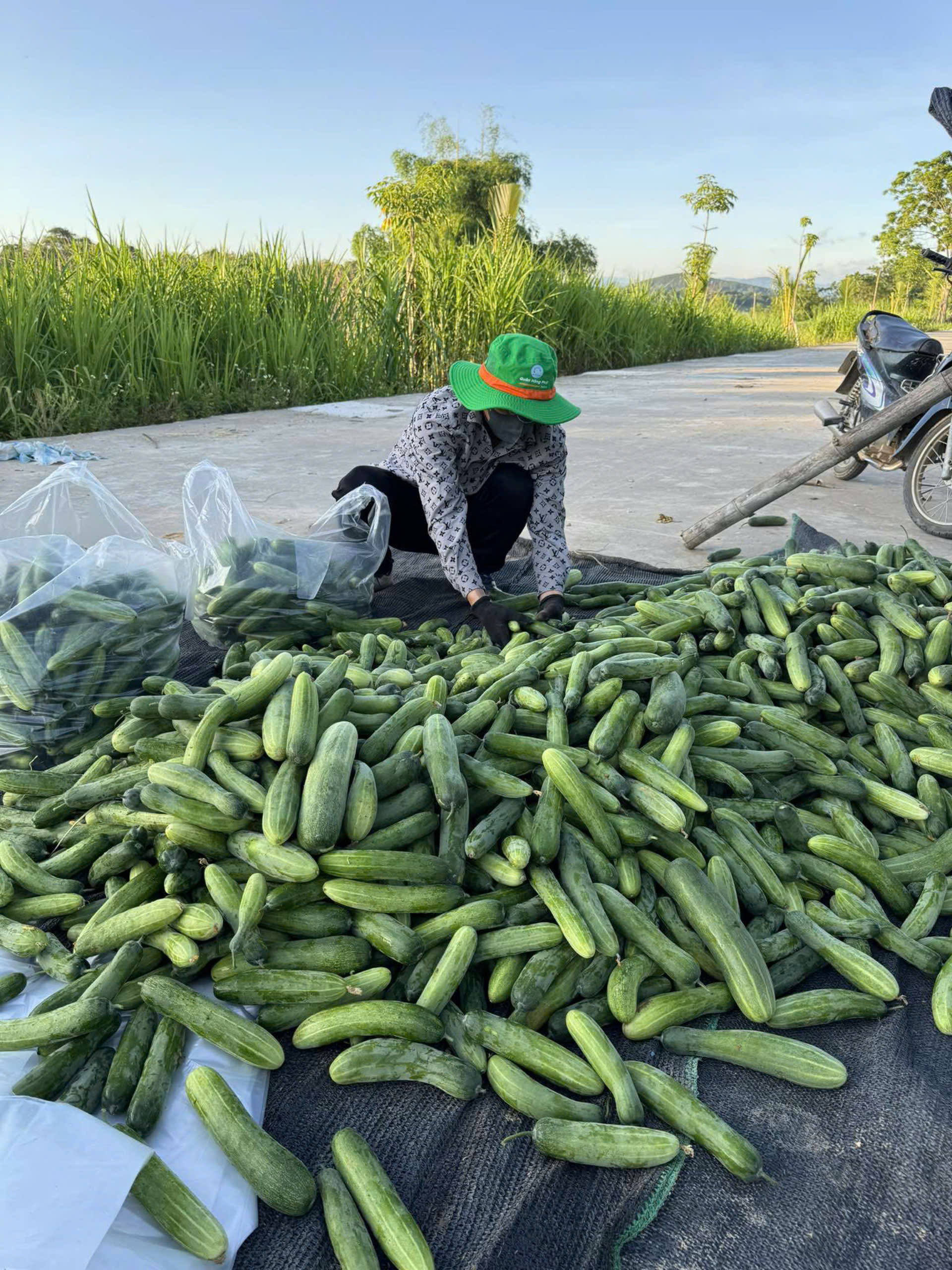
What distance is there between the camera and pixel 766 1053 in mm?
1937

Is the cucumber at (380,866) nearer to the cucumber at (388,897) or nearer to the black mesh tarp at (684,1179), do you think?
the cucumber at (388,897)

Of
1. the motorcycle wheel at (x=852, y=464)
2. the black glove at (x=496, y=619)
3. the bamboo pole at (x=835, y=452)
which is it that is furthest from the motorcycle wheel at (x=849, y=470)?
the black glove at (x=496, y=619)

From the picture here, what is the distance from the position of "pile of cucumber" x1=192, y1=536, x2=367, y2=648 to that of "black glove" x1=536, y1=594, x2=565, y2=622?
3.13ft

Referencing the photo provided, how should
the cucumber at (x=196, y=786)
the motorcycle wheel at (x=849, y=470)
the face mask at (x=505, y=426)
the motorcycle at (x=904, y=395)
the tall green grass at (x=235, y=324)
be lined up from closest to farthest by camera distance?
the cucumber at (x=196, y=786), the face mask at (x=505, y=426), the motorcycle at (x=904, y=395), the motorcycle wheel at (x=849, y=470), the tall green grass at (x=235, y=324)

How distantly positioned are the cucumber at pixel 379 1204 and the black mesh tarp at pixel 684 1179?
0.08 meters

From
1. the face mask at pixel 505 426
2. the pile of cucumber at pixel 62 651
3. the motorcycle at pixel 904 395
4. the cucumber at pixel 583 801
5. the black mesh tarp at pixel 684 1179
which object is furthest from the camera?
the motorcycle at pixel 904 395

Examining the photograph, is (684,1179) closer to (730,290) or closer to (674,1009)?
(674,1009)

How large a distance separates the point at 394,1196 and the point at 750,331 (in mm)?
30202

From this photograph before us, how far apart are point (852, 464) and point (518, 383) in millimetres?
5150

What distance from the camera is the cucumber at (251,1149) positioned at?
5.28 feet

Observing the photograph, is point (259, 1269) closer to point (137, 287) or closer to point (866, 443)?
point (866, 443)

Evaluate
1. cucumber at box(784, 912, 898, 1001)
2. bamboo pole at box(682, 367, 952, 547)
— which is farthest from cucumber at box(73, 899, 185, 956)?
bamboo pole at box(682, 367, 952, 547)

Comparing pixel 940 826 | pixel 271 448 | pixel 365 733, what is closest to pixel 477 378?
pixel 365 733

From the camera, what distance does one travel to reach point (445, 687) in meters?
2.81
